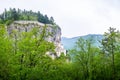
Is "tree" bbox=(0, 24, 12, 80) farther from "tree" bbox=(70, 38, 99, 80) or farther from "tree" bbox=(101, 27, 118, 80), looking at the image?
"tree" bbox=(101, 27, 118, 80)

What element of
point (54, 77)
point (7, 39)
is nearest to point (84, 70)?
point (54, 77)

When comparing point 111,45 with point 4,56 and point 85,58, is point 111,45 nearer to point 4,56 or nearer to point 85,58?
point 85,58

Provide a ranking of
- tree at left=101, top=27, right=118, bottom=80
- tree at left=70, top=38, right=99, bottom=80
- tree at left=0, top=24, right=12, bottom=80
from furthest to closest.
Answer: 1. tree at left=70, top=38, right=99, bottom=80
2. tree at left=101, top=27, right=118, bottom=80
3. tree at left=0, top=24, right=12, bottom=80

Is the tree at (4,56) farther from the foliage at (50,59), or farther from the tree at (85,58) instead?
the tree at (85,58)

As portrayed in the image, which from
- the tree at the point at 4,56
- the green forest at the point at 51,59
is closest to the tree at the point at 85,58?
the green forest at the point at 51,59

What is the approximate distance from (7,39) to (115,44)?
13498mm

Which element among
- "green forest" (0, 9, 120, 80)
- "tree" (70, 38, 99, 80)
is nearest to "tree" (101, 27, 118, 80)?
"green forest" (0, 9, 120, 80)

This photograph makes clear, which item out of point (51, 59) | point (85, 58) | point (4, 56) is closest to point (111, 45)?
point (85, 58)

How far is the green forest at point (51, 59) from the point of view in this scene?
35188mm

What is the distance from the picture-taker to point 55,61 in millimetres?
37438

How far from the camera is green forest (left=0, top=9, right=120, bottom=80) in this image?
1385 inches

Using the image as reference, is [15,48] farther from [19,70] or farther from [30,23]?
[30,23]

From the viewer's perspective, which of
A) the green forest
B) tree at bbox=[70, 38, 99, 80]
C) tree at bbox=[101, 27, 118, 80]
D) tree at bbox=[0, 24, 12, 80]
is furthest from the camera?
tree at bbox=[70, 38, 99, 80]

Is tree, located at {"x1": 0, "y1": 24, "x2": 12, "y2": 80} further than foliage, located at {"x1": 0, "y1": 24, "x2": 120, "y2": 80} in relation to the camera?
No
